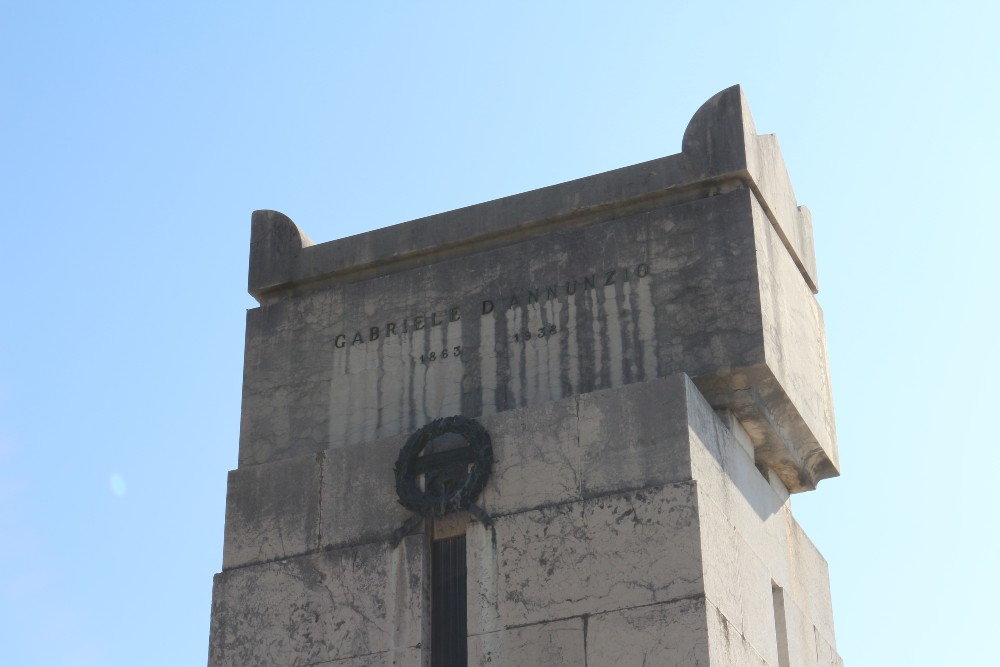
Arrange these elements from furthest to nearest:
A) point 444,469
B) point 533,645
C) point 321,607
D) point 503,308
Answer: point 503,308, point 444,469, point 321,607, point 533,645

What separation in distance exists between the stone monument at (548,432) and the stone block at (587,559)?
17 mm

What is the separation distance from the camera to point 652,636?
1358cm

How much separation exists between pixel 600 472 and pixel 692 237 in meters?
2.25

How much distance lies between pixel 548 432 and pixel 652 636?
192 centimetres

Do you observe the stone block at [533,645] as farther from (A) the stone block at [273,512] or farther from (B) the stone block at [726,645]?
Result: (A) the stone block at [273,512]

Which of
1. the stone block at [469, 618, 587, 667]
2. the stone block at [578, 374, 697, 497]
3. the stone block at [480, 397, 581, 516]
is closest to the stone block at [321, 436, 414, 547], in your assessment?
the stone block at [480, 397, 581, 516]

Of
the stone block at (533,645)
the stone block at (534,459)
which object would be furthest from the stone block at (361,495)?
the stone block at (533,645)

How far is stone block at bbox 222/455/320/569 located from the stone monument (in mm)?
19

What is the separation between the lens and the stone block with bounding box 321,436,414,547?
15.0 m

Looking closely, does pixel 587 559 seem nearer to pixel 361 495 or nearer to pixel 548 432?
pixel 548 432

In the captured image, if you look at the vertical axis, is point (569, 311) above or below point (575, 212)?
below

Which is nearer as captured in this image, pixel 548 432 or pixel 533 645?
pixel 533 645

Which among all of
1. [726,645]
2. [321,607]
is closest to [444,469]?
[321,607]

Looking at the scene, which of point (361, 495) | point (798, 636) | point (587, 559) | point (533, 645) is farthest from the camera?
point (798, 636)
